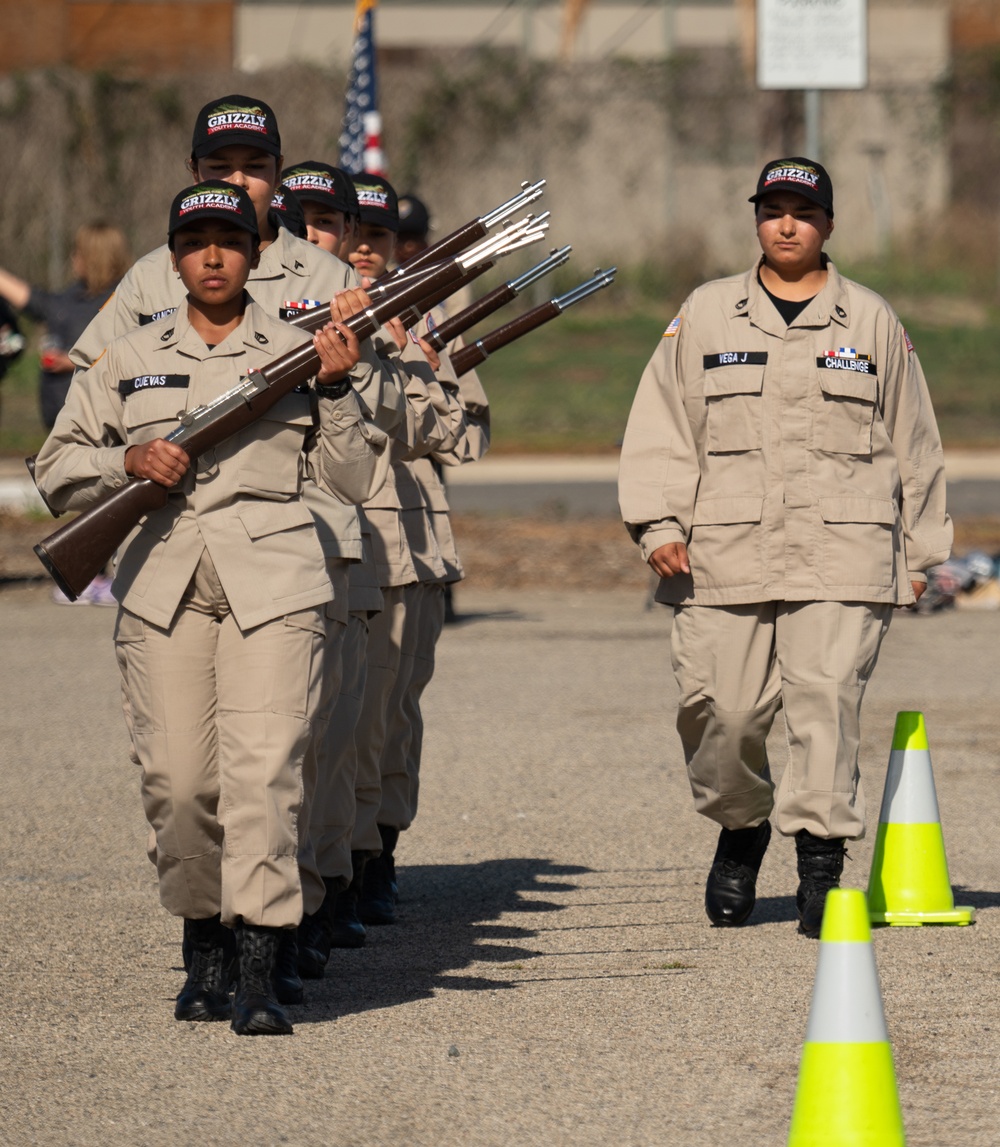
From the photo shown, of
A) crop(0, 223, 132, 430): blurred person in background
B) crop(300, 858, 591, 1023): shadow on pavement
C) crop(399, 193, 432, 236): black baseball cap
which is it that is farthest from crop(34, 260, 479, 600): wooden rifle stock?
crop(0, 223, 132, 430): blurred person in background

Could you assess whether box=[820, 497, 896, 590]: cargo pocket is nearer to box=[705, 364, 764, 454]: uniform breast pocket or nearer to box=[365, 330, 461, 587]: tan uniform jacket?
box=[705, 364, 764, 454]: uniform breast pocket

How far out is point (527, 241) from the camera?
17.9ft

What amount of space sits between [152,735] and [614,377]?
70.1ft

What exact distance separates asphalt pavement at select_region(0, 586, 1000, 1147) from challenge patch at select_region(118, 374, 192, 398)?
62.5 inches

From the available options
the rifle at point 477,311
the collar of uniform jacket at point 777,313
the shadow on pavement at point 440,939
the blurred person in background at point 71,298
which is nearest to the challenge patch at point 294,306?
the rifle at point 477,311

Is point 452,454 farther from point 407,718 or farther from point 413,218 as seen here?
point 413,218

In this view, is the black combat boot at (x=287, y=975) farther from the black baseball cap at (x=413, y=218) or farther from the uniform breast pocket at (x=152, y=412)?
the black baseball cap at (x=413, y=218)

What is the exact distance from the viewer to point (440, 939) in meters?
6.53

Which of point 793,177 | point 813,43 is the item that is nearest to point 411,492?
point 793,177

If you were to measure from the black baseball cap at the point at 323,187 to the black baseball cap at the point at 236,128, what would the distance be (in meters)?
0.58

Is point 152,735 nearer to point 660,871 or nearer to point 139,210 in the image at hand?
point 660,871

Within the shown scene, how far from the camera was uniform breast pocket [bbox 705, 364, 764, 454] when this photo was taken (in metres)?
6.60

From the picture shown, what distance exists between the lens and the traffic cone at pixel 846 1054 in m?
4.21

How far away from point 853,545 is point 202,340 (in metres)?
2.13
